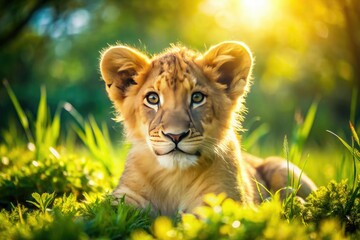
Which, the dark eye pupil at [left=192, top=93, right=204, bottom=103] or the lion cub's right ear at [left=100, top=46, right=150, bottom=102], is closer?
the dark eye pupil at [left=192, top=93, right=204, bottom=103]

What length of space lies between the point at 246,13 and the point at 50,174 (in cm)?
795

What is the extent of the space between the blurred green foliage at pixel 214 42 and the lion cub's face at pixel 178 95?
0.62 metres

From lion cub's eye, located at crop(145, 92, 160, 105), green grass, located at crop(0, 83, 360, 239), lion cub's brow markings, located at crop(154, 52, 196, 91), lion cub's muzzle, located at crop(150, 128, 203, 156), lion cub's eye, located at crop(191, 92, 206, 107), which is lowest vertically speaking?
green grass, located at crop(0, 83, 360, 239)

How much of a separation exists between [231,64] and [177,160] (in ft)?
3.71

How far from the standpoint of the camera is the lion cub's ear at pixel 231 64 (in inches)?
170

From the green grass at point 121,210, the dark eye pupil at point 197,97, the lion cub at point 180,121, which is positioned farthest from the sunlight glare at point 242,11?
the dark eye pupil at point 197,97

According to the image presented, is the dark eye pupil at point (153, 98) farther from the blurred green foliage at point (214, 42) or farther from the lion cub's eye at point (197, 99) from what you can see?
the blurred green foliage at point (214, 42)

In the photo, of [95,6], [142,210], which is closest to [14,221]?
[142,210]

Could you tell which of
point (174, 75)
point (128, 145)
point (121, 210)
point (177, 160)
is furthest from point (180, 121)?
point (128, 145)

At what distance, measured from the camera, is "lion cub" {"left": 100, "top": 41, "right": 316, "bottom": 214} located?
384 cm

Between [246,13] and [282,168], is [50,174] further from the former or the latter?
[246,13]

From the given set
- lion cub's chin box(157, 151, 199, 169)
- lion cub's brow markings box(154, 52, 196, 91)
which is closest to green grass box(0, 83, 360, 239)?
lion cub's chin box(157, 151, 199, 169)

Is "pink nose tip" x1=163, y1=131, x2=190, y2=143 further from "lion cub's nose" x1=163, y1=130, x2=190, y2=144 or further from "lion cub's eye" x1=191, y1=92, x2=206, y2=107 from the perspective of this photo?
"lion cub's eye" x1=191, y1=92, x2=206, y2=107

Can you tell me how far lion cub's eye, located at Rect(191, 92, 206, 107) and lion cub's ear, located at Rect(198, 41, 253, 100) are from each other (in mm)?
331
